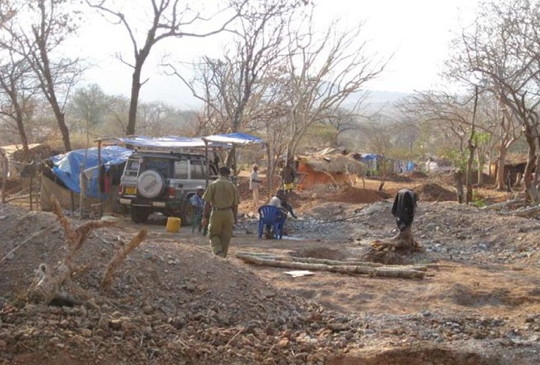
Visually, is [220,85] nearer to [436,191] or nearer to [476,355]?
[436,191]

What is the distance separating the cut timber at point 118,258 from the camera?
6078mm

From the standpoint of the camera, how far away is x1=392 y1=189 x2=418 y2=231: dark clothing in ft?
37.9

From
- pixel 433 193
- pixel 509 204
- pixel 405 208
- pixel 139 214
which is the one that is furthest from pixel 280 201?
pixel 433 193

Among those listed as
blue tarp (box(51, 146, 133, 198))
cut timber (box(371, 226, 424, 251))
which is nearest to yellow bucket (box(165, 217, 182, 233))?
blue tarp (box(51, 146, 133, 198))

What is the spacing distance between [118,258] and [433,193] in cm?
2159

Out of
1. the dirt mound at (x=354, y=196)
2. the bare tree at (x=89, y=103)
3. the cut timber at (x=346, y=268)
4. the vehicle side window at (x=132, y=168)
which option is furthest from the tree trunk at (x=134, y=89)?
the bare tree at (x=89, y=103)

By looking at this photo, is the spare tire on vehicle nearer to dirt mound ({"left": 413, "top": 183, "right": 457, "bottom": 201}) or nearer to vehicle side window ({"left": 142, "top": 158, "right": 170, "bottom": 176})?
vehicle side window ({"left": 142, "top": 158, "right": 170, "bottom": 176})

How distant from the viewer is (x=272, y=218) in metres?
13.9

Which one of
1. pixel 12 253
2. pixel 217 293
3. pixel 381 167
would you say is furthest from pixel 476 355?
pixel 381 167

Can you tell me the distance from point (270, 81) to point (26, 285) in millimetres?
21711

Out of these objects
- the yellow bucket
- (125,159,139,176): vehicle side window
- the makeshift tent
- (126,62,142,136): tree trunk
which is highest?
(126,62,142,136): tree trunk

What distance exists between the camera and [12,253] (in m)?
6.43

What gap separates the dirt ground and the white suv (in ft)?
20.0

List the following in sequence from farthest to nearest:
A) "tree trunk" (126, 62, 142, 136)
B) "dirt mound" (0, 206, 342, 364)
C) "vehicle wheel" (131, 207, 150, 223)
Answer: "tree trunk" (126, 62, 142, 136)
"vehicle wheel" (131, 207, 150, 223)
"dirt mound" (0, 206, 342, 364)
